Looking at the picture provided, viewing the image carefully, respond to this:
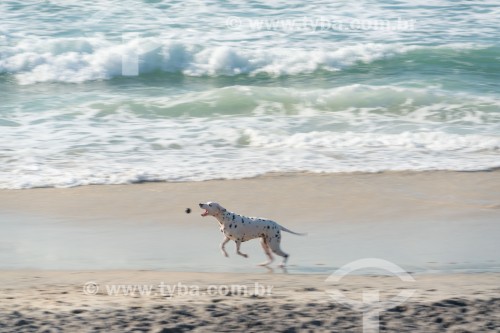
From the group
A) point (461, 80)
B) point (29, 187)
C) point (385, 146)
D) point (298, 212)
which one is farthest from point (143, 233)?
point (461, 80)

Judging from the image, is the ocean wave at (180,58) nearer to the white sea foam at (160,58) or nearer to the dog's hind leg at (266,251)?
the white sea foam at (160,58)

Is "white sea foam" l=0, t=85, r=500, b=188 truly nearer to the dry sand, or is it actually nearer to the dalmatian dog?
the dalmatian dog

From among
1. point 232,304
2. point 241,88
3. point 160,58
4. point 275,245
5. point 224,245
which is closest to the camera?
point 232,304

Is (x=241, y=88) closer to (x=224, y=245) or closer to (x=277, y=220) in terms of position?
(x=277, y=220)

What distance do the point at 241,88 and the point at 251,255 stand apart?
7.65 meters

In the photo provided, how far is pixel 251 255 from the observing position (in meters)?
7.50

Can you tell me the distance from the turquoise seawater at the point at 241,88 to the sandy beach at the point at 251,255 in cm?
72

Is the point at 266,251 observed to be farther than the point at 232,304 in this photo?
Yes

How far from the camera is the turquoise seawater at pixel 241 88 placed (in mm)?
10820

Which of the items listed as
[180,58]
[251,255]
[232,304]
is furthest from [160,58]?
[232,304]

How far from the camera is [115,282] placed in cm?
652

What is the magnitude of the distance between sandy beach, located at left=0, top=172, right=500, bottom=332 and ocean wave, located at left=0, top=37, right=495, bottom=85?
680 centimetres

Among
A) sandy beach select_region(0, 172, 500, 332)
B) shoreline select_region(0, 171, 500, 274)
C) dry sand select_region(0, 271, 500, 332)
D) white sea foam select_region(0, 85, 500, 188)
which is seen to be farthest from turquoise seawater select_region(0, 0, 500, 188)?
dry sand select_region(0, 271, 500, 332)

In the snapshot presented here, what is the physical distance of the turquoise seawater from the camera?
35.5 feet
